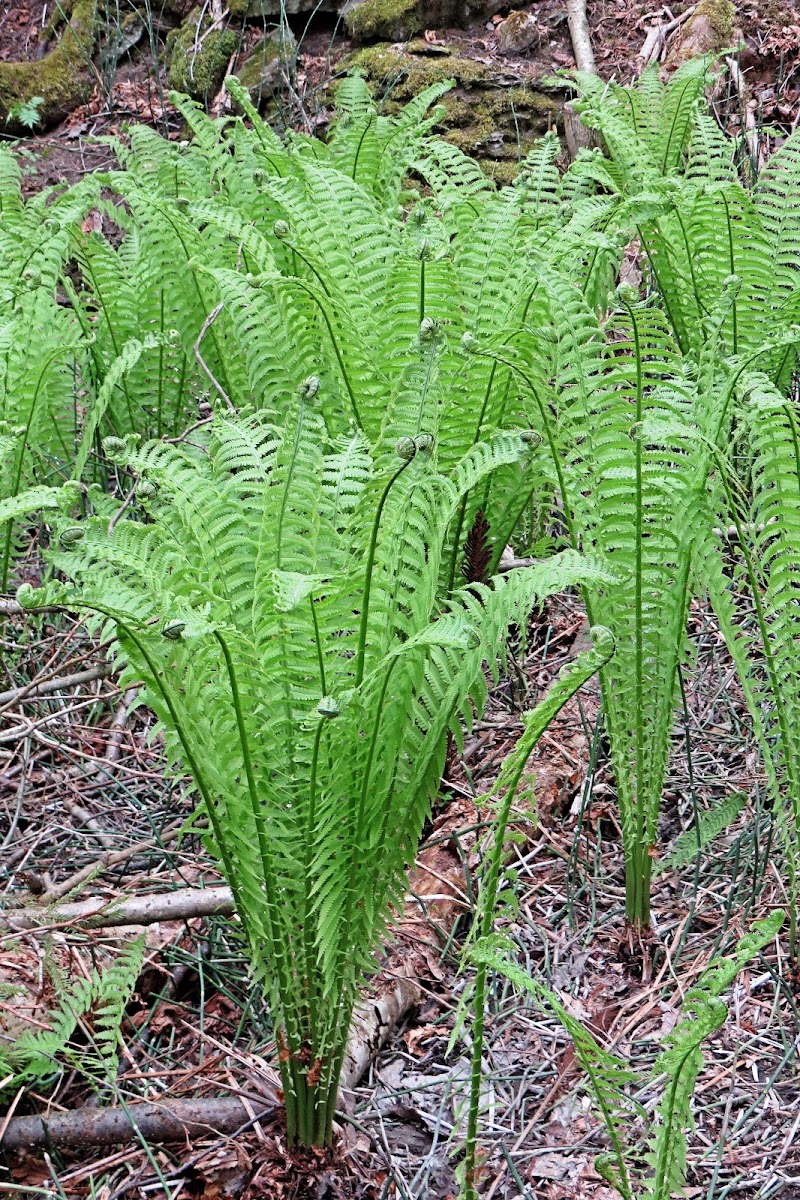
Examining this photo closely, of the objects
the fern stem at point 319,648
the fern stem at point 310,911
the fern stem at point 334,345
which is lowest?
the fern stem at point 310,911

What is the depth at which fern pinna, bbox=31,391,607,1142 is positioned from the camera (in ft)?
4.66

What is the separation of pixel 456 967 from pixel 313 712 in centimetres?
63

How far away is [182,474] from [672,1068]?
1020 millimetres

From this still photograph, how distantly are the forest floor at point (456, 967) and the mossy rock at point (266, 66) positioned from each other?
331 cm

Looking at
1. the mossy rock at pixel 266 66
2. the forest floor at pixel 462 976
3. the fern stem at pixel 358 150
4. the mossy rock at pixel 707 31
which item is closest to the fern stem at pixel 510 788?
the forest floor at pixel 462 976

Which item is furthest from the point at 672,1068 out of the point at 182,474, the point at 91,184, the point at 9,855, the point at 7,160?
the point at 7,160

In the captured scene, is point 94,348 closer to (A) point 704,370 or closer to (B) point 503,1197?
(A) point 704,370

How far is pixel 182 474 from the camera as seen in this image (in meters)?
1.67

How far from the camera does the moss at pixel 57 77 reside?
17.9 ft

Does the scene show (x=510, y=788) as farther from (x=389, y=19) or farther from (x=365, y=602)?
(x=389, y=19)

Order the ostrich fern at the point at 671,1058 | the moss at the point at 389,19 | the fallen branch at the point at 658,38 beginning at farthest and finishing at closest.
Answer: the moss at the point at 389,19
the fallen branch at the point at 658,38
the ostrich fern at the point at 671,1058

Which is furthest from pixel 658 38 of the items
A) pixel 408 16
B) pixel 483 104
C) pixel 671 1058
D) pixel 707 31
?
pixel 671 1058

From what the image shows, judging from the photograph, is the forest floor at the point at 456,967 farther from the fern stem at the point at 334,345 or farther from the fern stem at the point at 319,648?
the fern stem at the point at 334,345

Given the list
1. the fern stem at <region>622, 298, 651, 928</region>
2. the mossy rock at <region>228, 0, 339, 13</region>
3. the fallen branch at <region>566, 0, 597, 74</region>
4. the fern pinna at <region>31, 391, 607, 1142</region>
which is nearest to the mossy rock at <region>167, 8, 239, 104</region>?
the mossy rock at <region>228, 0, 339, 13</region>
